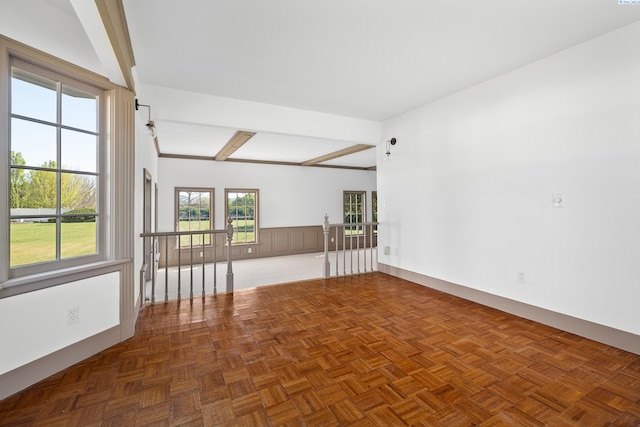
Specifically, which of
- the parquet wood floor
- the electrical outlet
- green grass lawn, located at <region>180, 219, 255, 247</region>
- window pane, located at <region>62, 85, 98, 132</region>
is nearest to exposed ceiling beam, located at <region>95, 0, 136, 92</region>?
window pane, located at <region>62, 85, 98, 132</region>

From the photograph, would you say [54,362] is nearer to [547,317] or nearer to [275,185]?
[547,317]

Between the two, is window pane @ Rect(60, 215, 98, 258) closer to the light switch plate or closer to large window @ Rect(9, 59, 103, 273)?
large window @ Rect(9, 59, 103, 273)

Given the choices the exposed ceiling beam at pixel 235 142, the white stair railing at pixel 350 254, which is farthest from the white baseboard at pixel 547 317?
the exposed ceiling beam at pixel 235 142

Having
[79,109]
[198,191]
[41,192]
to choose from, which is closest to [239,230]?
[198,191]

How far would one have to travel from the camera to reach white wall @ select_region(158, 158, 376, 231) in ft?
21.8

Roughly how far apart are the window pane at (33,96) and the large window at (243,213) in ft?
17.3

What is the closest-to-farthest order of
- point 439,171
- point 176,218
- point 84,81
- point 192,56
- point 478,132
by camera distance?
1. point 84,81
2. point 192,56
3. point 478,132
4. point 439,171
5. point 176,218

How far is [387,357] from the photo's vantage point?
7.00 ft

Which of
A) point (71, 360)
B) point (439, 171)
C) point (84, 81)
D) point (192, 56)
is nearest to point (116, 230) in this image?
point (71, 360)

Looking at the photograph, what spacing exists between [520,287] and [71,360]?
3.95 m

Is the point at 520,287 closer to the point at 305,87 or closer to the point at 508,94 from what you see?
the point at 508,94

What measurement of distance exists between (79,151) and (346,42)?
2.31 m

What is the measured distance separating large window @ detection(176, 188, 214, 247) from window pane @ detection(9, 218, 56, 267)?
16.1 feet

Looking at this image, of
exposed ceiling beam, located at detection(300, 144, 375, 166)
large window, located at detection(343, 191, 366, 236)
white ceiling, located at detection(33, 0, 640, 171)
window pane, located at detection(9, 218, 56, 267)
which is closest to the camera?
window pane, located at detection(9, 218, 56, 267)
